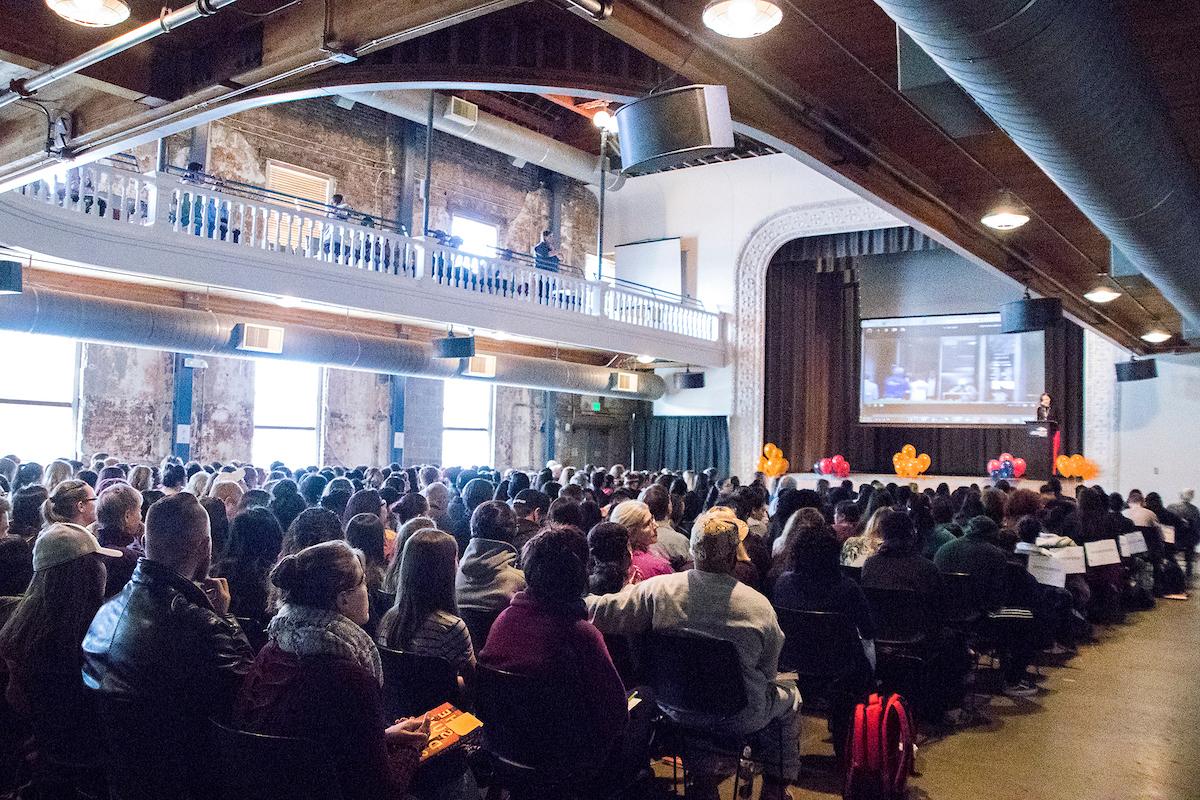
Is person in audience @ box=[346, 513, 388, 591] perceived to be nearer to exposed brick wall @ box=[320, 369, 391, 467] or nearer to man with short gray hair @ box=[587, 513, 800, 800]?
man with short gray hair @ box=[587, 513, 800, 800]

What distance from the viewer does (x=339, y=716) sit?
6.38 ft

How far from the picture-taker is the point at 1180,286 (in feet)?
16.9

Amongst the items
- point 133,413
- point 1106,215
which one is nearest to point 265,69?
point 1106,215

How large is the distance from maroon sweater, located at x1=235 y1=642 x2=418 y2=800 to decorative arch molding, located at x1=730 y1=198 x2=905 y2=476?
13451mm

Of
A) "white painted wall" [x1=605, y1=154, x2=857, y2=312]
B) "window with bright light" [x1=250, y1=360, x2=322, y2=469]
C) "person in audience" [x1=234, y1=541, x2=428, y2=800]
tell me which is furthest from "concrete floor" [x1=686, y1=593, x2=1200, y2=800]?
"white painted wall" [x1=605, y1=154, x2=857, y2=312]

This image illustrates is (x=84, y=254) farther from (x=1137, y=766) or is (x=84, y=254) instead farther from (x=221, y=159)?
(x=1137, y=766)

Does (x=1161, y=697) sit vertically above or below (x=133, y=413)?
below

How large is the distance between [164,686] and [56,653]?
0.58 meters

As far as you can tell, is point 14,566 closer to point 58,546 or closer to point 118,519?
point 118,519

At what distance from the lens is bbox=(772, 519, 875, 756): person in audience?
3.63 meters

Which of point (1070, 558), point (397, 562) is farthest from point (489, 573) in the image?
point (1070, 558)

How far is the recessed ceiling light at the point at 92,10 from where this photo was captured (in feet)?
8.86

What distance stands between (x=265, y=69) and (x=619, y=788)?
271cm

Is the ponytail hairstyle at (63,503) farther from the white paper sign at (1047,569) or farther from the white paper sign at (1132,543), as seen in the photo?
the white paper sign at (1132,543)
